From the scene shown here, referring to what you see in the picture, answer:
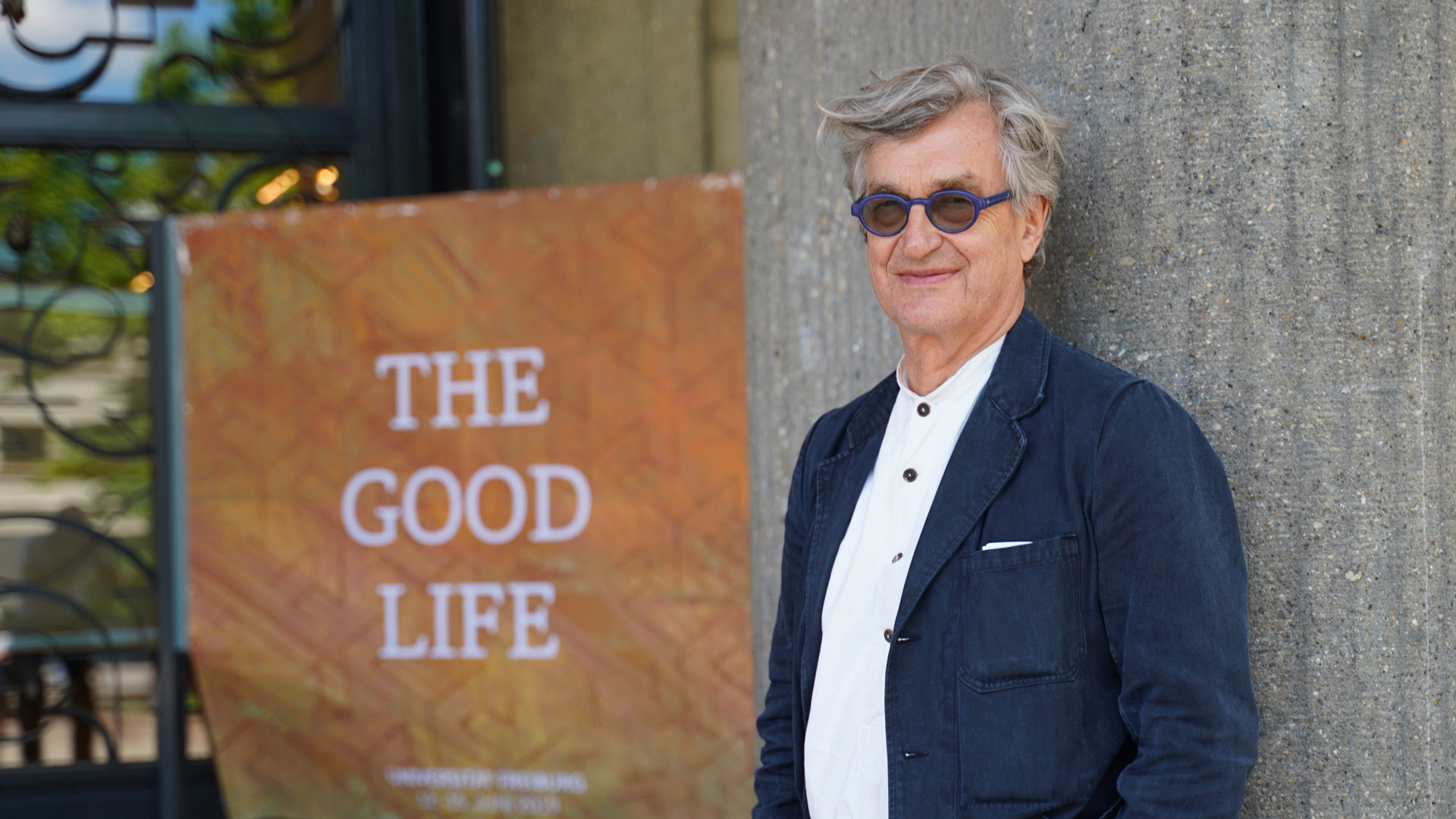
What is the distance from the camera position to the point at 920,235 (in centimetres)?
153

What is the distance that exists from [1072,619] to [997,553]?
11cm

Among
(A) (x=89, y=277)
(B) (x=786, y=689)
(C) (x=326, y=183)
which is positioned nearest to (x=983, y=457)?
(B) (x=786, y=689)

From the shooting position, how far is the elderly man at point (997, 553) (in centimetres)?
129

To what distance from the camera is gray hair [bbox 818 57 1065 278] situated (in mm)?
1509

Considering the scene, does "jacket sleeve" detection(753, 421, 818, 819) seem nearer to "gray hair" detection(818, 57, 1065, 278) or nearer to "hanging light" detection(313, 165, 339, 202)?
"gray hair" detection(818, 57, 1065, 278)

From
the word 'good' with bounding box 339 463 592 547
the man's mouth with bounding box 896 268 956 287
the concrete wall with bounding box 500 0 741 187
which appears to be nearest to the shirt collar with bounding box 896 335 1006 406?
the man's mouth with bounding box 896 268 956 287

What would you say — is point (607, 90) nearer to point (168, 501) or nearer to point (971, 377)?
point (168, 501)

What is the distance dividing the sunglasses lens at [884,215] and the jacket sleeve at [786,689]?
1.22ft

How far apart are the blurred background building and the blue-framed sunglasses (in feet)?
8.88

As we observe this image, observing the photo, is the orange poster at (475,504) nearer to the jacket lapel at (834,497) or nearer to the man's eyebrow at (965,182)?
the jacket lapel at (834,497)

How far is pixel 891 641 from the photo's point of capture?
4.78 feet

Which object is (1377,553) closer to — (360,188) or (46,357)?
(360,188)

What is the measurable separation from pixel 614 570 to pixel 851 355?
1.10 metres

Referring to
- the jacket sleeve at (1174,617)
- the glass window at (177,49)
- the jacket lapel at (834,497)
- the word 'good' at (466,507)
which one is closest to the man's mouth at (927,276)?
the jacket lapel at (834,497)
